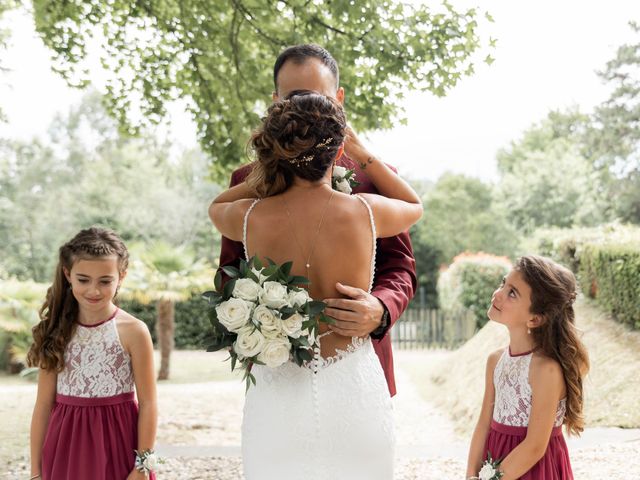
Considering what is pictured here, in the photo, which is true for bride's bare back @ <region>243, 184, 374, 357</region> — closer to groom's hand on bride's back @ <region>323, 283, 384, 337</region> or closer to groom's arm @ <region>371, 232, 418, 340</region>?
groom's hand on bride's back @ <region>323, 283, 384, 337</region>

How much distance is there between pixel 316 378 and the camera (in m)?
2.57

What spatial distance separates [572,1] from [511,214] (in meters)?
30.9

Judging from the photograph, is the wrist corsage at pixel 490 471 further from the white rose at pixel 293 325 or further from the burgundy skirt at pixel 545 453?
the white rose at pixel 293 325

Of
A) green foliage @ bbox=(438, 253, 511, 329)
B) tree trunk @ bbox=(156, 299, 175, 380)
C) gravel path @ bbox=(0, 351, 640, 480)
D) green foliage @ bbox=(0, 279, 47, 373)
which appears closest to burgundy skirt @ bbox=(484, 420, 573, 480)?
gravel path @ bbox=(0, 351, 640, 480)

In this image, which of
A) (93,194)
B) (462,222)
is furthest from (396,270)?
(93,194)

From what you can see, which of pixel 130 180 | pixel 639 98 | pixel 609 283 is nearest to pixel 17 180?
pixel 130 180

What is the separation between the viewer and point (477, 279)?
1933cm

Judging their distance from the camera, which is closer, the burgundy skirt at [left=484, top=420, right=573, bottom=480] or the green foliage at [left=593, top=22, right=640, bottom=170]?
the burgundy skirt at [left=484, top=420, right=573, bottom=480]

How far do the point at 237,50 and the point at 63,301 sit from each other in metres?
5.59

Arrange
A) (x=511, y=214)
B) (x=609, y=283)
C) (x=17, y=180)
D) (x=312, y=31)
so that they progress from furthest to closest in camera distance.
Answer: (x=17, y=180) → (x=511, y=214) → (x=609, y=283) → (x=312, y=31)

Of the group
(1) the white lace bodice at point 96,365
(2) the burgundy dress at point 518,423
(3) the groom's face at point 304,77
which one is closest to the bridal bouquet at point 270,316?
(3) the groom's face at point 304,77

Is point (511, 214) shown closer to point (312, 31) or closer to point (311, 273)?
point (312, 31)

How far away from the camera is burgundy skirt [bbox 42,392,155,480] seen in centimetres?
335

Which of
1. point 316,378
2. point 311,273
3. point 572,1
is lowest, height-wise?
point 316,378
